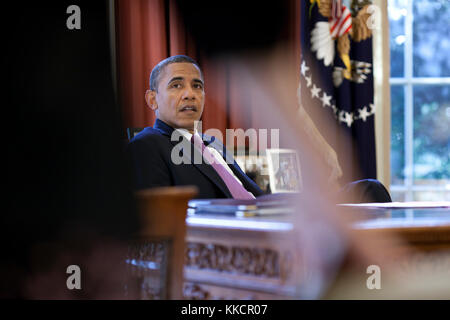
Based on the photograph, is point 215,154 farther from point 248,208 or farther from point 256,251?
point 256,251

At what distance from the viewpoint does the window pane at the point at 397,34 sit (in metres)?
3.31

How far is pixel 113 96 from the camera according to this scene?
0.56 meters

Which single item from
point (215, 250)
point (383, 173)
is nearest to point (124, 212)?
point (215, 250)

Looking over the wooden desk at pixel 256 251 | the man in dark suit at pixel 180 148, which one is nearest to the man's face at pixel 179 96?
the man in dark suit at pixel 180 148

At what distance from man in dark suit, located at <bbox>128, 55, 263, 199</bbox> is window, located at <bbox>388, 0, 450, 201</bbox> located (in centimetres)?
187

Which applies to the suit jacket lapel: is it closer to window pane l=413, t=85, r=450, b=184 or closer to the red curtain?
the red curtain

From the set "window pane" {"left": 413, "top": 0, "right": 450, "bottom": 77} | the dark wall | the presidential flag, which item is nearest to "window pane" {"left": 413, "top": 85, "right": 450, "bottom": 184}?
"window pane" {"left": 413, "top": 0, "right": 450, "bottom": 77}

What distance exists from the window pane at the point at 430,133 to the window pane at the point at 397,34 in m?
0.20

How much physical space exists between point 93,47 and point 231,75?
2.28m

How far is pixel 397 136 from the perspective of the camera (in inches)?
133

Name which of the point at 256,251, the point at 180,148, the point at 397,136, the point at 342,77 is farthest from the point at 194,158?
the point at 397,136

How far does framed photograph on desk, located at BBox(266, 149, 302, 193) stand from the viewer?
2461mm

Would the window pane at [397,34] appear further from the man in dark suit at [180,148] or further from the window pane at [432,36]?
the man in dark suit at [180,148]

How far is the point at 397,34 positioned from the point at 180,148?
224 cm
